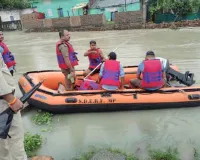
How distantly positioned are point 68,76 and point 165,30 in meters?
12.3

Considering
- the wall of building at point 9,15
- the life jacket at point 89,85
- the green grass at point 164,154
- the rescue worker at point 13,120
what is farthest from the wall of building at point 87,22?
the rescue worker at point 13,120

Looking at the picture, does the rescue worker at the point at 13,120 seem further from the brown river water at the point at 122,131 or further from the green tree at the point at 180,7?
the green tree at the point at 180,7

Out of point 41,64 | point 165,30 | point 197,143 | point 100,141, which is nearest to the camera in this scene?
point 197,143

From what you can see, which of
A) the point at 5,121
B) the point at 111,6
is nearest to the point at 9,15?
the point at 111,6

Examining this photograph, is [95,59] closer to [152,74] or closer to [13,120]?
[152,74]

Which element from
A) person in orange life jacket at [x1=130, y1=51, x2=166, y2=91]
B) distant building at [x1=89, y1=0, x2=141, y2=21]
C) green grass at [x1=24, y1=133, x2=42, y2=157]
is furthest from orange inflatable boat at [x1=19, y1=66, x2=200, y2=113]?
distant building at [x1=89, y1=0, x2=141, y2=21]

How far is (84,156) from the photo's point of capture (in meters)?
3.30

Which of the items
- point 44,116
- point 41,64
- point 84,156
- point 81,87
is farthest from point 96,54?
point 41,64

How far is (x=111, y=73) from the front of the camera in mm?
4656

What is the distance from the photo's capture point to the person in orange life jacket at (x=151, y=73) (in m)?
4.54

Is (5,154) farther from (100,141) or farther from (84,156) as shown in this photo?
(100,141)

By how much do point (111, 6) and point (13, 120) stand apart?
20.9 metres

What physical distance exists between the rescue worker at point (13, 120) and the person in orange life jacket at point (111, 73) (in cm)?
243

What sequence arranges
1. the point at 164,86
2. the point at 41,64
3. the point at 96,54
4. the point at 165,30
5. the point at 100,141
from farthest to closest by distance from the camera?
1. the point at 165,30
2. the point at 41,64
3. the point at 96,54
4. the point at 164,86
5. the point at 100,141
